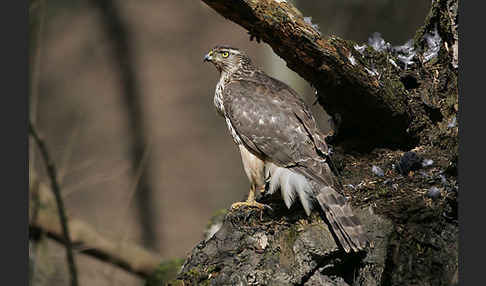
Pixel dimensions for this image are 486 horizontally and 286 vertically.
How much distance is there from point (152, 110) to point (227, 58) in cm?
417

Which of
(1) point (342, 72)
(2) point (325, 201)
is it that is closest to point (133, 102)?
(1) point (342, 72)

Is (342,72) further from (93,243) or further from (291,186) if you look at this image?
(93,243)

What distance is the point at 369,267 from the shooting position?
10.4 feet

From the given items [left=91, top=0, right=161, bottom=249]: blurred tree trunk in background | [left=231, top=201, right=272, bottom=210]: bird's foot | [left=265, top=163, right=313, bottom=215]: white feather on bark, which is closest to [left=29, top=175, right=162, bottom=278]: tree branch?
[left=91, top=0, right=161, bottom=249]: blurred tree trunk in background

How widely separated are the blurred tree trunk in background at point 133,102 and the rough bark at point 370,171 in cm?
491

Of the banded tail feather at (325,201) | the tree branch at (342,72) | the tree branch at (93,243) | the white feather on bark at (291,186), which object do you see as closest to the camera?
the banded tail feather at (325,201)

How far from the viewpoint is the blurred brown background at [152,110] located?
836 cm

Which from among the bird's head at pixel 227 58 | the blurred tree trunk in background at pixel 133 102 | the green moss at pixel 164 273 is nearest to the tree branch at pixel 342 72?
the bird's head at pixel 227 58

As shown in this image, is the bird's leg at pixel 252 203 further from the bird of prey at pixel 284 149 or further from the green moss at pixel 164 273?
the green moss at pixel 164 273

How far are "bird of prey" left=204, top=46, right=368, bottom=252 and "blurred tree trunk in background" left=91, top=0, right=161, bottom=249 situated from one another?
440 centimetres

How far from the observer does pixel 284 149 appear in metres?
3.69

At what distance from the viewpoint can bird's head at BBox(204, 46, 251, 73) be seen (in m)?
4.50

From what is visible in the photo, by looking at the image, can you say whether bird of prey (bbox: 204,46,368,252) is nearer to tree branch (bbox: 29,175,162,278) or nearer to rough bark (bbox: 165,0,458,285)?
rough bark (bbox: 165,0,458,285)

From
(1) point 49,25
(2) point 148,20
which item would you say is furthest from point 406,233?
(1) point 49,25
